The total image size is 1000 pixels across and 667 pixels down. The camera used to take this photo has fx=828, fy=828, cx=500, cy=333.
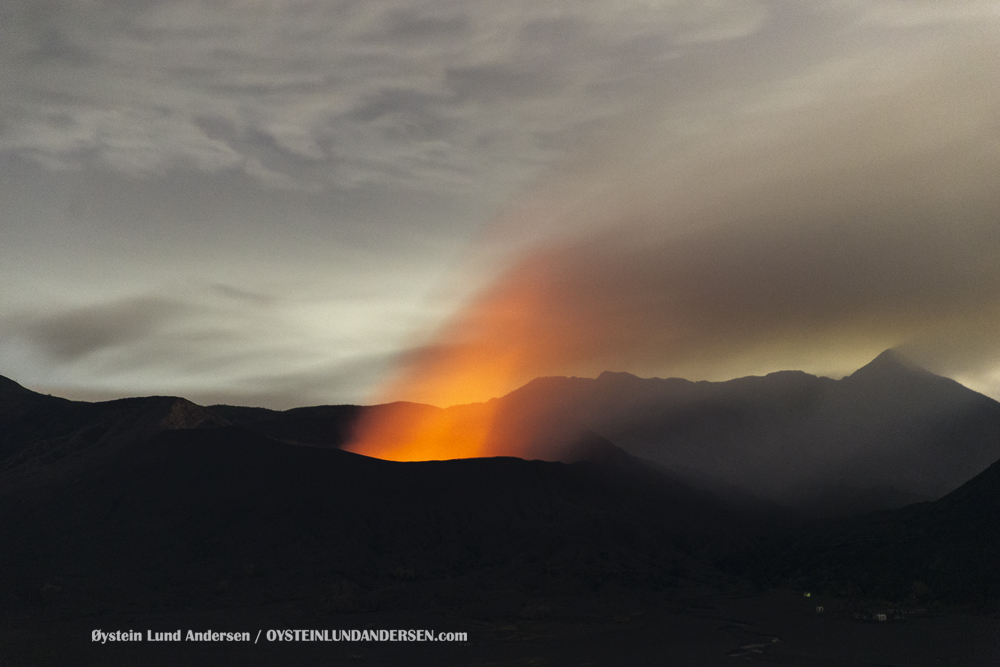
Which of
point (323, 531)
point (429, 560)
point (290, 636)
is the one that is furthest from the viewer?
point (323, 531)

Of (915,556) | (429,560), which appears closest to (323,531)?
(429,560)

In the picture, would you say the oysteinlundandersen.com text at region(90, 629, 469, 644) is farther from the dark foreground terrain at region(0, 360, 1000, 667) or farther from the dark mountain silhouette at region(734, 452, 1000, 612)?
the dark mountain silhouette at region(734, 452, 1000, 612)

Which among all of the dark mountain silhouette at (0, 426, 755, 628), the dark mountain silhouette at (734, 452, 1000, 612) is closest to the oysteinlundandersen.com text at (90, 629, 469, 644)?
the dark mountain silhouette at (0, 426, 755, 628)

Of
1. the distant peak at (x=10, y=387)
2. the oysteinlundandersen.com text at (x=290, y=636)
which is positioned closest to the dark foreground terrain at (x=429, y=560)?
the oysteinlundandersen.com text at (x=290, y=636)

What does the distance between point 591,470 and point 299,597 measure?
71.2m

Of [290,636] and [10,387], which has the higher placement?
[10,387]

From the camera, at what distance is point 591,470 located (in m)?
151

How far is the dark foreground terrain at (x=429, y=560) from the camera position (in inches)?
2579

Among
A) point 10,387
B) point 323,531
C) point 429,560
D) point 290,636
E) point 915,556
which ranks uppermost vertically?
point 10,387

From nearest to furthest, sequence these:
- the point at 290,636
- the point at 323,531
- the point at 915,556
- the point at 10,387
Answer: the point at 290,636 → the point at 915,556 → the point at 323,531 → the point at 10,387

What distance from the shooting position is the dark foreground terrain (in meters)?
65.5

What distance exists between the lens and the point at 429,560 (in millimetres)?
110188

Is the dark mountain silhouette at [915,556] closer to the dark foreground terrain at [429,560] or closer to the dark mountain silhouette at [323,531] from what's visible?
the dark foreground terrain at [429,560]

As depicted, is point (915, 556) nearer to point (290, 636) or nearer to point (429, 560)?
point (429, 560)
